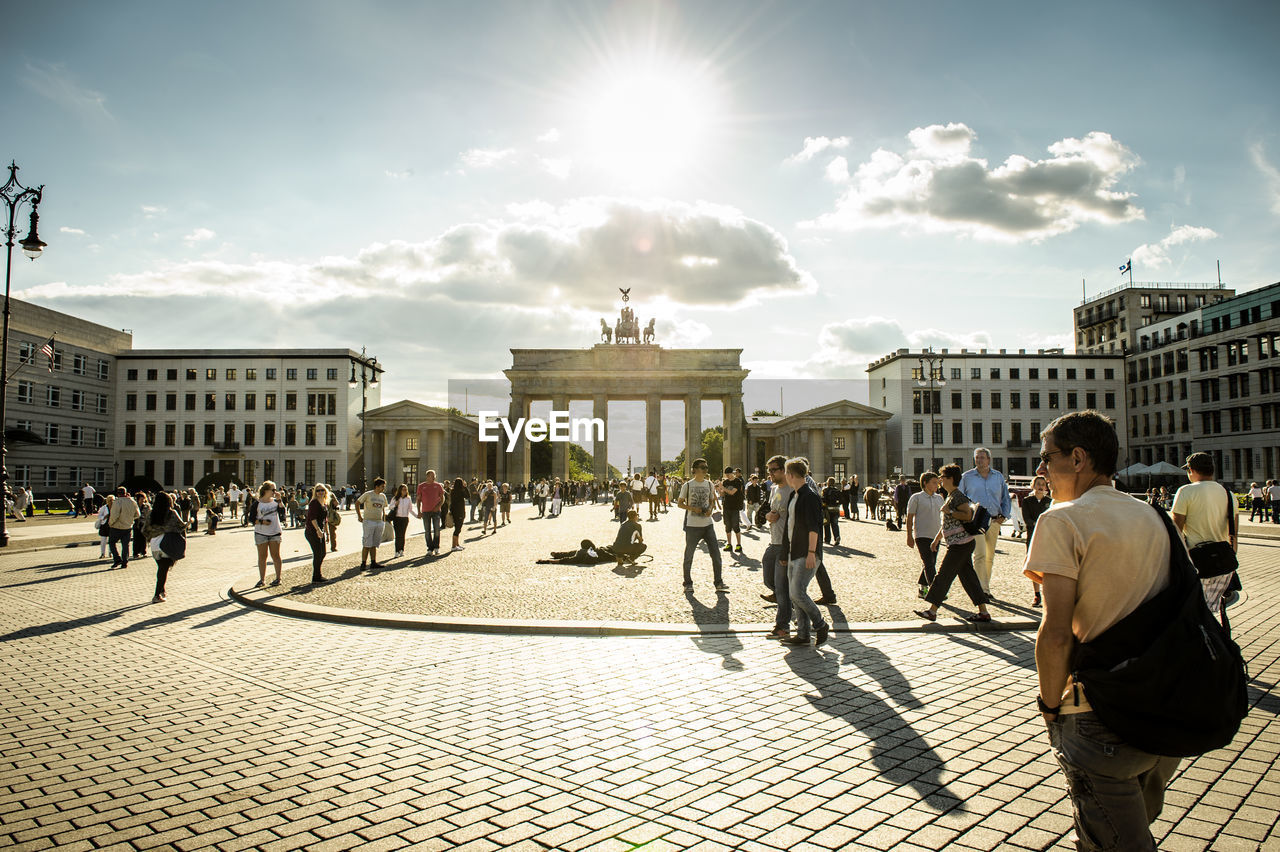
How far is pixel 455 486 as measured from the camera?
21.6 m

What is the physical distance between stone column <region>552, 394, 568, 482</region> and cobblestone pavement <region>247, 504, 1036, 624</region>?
6076 centimetres

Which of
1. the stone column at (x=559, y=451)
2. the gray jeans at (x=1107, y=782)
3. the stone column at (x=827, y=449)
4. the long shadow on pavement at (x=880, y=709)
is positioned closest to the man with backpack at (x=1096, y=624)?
the gray jeans at (x=1107, y=782)

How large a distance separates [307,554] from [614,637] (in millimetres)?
12810

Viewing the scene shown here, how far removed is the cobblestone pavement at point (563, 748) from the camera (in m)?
3.94

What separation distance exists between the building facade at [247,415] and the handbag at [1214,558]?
8073 centimetres

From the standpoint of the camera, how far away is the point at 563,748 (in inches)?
201

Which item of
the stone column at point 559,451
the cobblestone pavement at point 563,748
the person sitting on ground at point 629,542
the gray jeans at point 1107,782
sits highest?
the stone column at point 559,451

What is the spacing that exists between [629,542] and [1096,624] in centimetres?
1417

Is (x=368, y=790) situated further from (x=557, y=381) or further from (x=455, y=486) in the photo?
(x=557, y=381)

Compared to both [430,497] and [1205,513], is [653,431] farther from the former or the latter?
[1205,513]

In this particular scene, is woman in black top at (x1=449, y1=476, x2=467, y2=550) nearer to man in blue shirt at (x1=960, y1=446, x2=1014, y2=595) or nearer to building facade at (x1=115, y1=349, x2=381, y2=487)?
man in blue shirt at (x1=960, y1=446, x2=1014, y2=595)

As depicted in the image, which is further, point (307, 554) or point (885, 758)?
point (307, 554)

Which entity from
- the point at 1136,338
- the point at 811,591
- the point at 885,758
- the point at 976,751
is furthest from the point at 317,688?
the point at 1136,338

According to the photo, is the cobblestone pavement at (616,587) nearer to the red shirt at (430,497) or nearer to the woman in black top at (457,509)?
the woman in black top at (457,509)
